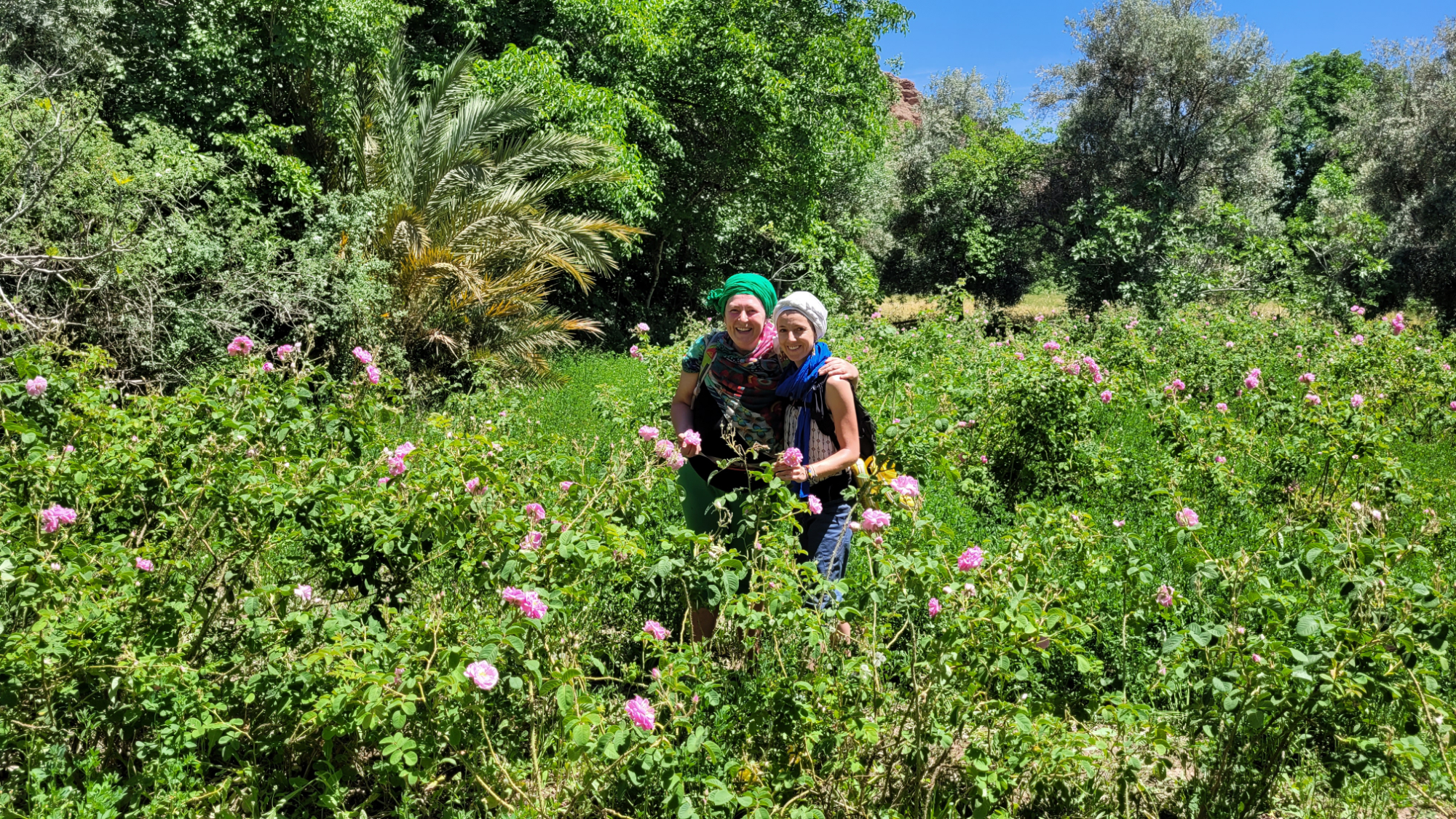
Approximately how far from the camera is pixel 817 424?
3.10 metres

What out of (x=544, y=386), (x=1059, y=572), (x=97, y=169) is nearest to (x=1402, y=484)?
(x=1059, y=572)

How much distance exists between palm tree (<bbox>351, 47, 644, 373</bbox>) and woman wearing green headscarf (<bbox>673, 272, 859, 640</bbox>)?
6.13 metres

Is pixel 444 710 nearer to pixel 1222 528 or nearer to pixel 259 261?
pixel 1222 528

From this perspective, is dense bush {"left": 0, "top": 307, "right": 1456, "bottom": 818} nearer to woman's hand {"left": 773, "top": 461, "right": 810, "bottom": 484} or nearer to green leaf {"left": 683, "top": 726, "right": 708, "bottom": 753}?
green leaf {"left": 683, "top": 726, "right": 708, "bottom": 753}

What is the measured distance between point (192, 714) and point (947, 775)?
2051 millimetres

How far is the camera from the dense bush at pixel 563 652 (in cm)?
213

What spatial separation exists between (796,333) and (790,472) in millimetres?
499

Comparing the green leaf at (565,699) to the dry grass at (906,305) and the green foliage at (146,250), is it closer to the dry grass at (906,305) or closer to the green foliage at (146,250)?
the green foliage at (146,250)

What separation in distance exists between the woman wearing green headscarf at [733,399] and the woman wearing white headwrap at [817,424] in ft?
0.22

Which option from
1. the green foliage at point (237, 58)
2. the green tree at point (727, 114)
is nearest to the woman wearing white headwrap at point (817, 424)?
the green foliage at point (237, 58)

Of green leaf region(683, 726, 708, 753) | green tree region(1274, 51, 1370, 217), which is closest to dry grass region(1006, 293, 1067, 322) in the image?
green tree region(1274, 51, 1370, 217)

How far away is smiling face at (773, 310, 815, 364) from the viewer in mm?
2975

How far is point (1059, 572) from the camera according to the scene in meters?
3.40

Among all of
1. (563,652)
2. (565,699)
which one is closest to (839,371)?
(563,652)
